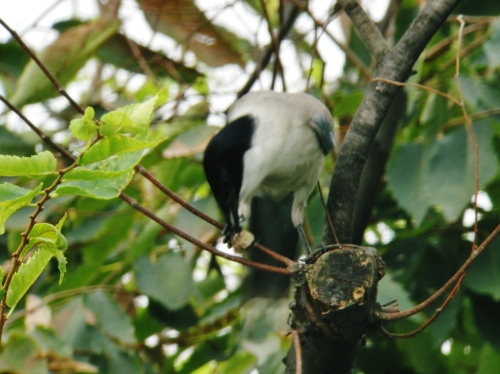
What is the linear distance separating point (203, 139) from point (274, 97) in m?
0.32

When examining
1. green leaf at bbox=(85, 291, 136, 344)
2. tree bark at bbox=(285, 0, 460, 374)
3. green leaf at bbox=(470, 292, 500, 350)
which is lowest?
green leaf at bbox=(470, 292, 500, 350)

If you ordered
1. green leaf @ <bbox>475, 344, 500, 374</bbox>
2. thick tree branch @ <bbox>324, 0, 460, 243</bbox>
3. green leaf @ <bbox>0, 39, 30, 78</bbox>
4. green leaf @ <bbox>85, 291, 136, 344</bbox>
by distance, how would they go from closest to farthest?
thick tree branch @ <bbox>324, 0, 460, 243</bbox> → green leaf @ <bbox>85, 291, 136, 344</bbox> → green leaf @ <bbox>475, 344, 500, 374</bbox> → green leaf @ <bbox>0, 39, 30, 78</bbox>

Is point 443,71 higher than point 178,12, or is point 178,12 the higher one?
point 178,12

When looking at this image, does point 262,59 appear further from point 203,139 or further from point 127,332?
point 127,332

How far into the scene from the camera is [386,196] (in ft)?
11.2

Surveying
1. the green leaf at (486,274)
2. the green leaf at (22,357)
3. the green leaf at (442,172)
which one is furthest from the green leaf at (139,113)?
the green leaf at (486,274)

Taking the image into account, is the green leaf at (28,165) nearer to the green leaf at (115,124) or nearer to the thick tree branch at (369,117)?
the green leaf at (115,124)

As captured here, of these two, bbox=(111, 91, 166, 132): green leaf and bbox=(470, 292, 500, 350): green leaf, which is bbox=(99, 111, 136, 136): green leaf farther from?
bbox=(470, 292, 500, 350): green leaf

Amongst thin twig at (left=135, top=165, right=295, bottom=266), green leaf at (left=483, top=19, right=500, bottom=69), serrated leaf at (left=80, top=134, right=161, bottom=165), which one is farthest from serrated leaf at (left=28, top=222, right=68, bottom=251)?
green leaf at (left=483, top=19, right=500, bottom=69)

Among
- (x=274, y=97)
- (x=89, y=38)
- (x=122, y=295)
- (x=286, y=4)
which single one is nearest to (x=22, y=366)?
(x=122, y=295)

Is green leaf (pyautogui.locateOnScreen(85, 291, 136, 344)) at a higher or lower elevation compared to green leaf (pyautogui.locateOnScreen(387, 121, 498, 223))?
higher

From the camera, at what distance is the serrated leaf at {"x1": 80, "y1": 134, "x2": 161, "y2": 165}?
113 cm

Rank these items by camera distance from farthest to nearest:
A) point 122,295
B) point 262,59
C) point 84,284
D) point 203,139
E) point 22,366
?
1. point 262,59
2. point 122,295
3. point 203,139
4. point 84,284
5. point 22,366

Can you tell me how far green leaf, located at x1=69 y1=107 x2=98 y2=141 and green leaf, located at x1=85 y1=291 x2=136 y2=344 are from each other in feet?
5.32
